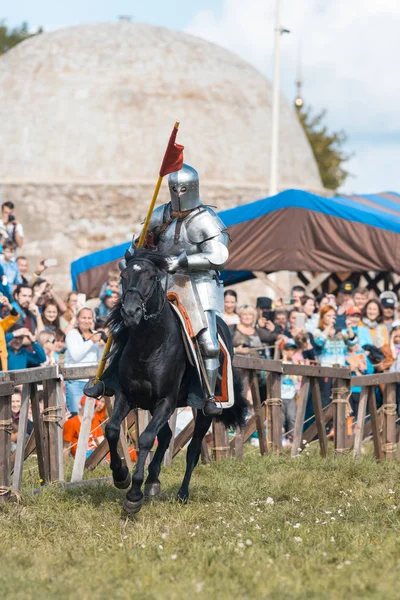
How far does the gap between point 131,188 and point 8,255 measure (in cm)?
1413

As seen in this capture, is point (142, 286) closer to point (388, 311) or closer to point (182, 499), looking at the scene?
point (182, 499)

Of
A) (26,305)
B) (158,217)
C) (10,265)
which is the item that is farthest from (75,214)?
(158,217)

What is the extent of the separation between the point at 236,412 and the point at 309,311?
6.27 meters

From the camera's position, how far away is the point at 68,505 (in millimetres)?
8430

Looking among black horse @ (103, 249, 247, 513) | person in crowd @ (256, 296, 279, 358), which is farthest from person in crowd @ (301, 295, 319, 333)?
black horse @ (103, 249, 247, 513)

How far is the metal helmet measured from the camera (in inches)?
346

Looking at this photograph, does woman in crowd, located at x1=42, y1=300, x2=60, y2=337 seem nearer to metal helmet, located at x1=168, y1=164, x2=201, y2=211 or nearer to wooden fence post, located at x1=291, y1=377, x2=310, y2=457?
wooden fence post, located at x1=291, y1=377, x2=310, y2=457

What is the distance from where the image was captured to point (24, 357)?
11656 mm

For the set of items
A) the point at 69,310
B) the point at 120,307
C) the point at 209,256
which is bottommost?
the point at 69,310

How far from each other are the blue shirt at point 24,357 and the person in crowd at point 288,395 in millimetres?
3348

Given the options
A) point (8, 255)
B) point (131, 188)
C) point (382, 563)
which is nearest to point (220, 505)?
point (382, 563)

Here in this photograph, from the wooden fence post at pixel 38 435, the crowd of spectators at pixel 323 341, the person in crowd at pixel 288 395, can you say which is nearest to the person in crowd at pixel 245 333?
the crowd of spectators at pixel 323 341

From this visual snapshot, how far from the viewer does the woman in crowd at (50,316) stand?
14.1 meters

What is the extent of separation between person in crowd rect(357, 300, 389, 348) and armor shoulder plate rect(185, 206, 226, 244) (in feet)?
20.0
